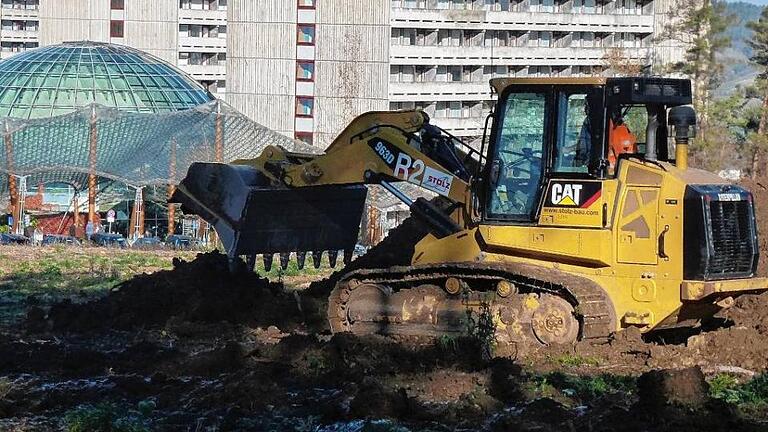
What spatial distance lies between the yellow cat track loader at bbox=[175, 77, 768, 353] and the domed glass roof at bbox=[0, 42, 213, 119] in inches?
2135

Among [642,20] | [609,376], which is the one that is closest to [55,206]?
[642,20]

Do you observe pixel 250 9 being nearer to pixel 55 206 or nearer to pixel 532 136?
pixel 55 206

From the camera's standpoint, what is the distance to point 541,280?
583 inches

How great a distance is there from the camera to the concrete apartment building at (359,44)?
85375mm

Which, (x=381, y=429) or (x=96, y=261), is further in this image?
(x=96, y=261)

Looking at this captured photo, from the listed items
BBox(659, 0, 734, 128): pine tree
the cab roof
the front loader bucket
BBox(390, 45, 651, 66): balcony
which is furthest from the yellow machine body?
BBox(390, 45, 651, 66): balcony

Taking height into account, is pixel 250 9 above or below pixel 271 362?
above

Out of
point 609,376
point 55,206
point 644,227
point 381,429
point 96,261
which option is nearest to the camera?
point 381,429

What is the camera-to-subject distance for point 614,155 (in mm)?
14961

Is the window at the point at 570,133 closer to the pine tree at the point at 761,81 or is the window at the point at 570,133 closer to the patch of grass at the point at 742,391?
the patch of grass at the point at 742,391

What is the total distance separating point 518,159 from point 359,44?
234 feet

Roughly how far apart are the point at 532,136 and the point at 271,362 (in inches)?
144

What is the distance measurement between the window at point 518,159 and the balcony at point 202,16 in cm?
7722

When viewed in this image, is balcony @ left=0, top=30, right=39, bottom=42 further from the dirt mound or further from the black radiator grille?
the black radiator grille
